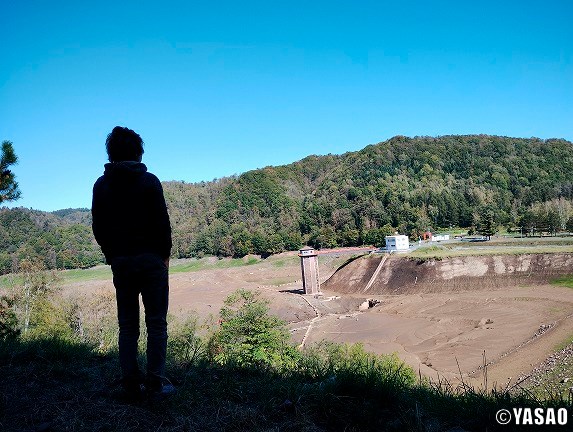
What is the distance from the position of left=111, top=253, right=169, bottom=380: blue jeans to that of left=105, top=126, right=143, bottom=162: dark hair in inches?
36.3

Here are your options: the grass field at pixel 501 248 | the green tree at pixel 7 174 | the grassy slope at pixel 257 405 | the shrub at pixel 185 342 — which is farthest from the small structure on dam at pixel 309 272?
the grassy slope at pixel 257 405

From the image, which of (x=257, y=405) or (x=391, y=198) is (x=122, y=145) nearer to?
(x=257, y=405)

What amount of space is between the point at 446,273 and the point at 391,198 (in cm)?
5548

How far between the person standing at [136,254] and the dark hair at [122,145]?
0.36 feet

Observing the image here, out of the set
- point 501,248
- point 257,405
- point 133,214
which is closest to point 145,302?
point 133,214

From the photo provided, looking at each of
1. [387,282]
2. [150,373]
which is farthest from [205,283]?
[150,373]

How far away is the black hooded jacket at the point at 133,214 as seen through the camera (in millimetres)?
3150

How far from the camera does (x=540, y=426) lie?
2.50 m

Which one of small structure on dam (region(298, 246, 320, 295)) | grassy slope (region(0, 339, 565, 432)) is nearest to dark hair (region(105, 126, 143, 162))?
grassy slope (region(0, 339, 565, 432))

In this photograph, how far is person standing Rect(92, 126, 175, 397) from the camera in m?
3.12

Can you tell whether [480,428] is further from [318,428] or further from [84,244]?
[84,244]

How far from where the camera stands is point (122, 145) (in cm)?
335

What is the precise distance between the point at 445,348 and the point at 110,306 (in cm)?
2201

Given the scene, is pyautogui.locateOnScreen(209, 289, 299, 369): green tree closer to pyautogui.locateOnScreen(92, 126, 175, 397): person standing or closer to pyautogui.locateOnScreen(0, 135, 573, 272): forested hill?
pyautogui.locateOnScreen(92, 126, 175, 397): person standing
